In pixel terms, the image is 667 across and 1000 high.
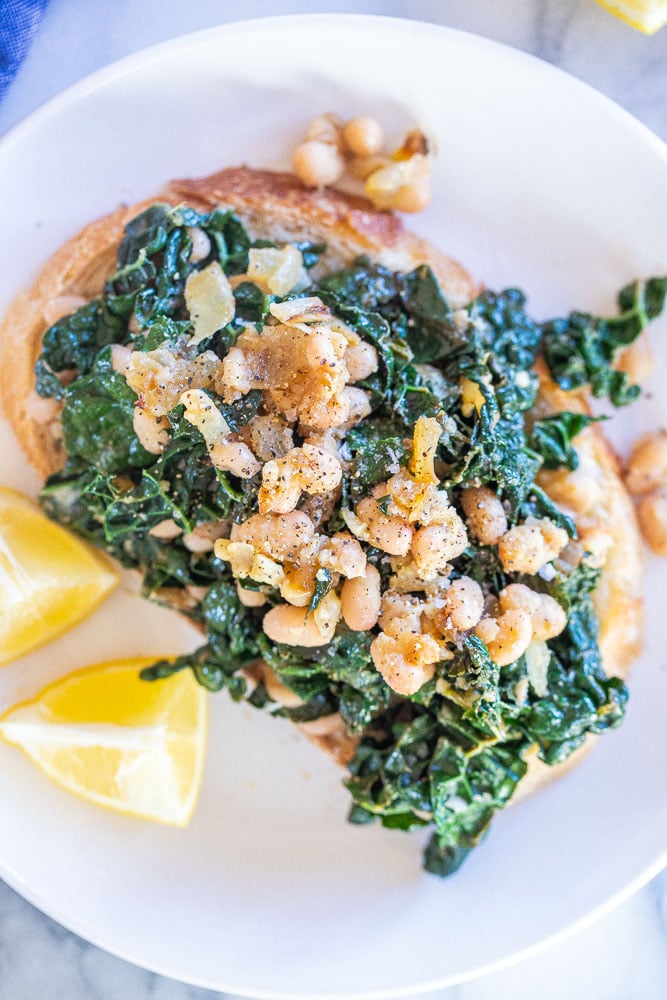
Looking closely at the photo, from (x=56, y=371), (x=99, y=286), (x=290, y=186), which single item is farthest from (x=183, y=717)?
(x=290, y=186)

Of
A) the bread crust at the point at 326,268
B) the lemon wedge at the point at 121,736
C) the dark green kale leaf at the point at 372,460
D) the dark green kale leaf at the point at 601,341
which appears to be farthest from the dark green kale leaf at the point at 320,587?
the dark green kale leaf at the point at 601,341

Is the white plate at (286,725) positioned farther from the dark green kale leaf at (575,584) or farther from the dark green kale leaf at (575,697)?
the dark green kale leaf at (575,584)

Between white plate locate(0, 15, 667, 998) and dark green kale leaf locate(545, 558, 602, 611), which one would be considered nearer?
dark green kale leaf locate(545, 558, 602, 611)

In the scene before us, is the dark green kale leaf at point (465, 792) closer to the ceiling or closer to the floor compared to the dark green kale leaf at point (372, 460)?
closer to the floor

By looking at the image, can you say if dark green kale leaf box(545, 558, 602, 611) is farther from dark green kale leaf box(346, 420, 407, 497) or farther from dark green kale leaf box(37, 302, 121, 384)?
dark green kale leaf box(37, 302, 121, 384)

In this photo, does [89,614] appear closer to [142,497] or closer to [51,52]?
[142,497]

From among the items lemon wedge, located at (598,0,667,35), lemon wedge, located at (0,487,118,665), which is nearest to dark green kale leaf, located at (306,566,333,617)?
lemon wedge, located at (0,487,118,665)
